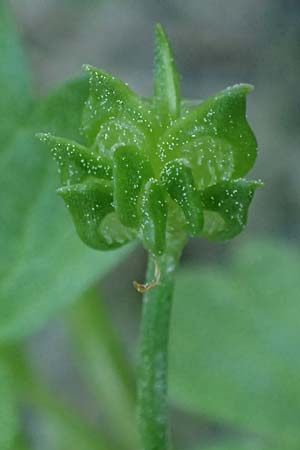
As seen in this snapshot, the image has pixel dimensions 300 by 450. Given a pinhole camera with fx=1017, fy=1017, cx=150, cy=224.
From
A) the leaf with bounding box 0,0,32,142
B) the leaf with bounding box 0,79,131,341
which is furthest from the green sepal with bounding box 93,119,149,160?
the leaf with bounding box 0,0,32,142

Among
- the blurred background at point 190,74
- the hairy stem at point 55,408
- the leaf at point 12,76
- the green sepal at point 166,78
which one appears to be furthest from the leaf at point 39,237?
the blurred background at point 190,74

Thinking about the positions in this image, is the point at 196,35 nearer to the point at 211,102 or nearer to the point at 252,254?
the point at 252,254

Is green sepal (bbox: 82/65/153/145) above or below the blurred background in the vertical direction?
below

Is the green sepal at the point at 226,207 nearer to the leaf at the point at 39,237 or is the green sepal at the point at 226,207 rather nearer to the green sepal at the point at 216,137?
the green sepal at the point at 216,137

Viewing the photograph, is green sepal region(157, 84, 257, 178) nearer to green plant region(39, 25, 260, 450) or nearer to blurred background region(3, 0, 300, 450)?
green plant region(39, 25, 260, 450)

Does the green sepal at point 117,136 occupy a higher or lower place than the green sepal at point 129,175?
higher

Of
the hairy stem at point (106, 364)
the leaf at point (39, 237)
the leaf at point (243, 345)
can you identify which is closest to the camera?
the leaf at point (39, 237)

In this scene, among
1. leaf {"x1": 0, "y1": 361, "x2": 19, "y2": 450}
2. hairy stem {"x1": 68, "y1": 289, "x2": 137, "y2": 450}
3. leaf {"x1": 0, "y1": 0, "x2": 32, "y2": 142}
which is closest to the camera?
leaf {"x1": 0, "y1": 361, "x2": 19, "y2": 450}
